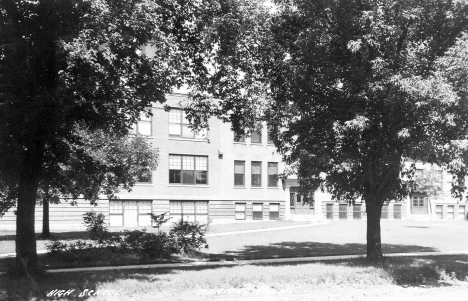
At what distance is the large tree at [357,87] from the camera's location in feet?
43.3

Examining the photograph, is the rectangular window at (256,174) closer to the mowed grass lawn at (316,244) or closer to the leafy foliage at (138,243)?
the mowed grass lawn at (316,244)

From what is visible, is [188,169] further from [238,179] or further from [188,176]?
[238,179]

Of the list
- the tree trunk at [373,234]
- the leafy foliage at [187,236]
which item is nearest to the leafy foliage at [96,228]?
the leafy foliage at [187,236]

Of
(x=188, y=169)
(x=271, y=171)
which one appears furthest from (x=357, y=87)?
(x=271, y=171)

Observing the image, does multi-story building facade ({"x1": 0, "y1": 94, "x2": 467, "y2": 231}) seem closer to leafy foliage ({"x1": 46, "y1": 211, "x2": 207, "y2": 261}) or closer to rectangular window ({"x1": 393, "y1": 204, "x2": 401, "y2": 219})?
rectangular window ({"x1": 393, "y1": 204, "x2": 401, "y2": 219})

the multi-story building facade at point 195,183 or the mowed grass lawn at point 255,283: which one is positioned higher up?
the multi-story building facade at point 195,183

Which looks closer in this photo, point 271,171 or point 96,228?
point 96,228

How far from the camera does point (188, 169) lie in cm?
4144

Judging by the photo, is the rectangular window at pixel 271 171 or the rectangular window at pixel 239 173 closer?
the rectangular window at pixel 239 173

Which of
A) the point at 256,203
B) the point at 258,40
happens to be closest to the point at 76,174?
the point at 258,40

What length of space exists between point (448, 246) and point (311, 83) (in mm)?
13978

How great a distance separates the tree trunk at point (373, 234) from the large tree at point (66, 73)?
26.5 ft

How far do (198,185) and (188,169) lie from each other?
64.9 inches

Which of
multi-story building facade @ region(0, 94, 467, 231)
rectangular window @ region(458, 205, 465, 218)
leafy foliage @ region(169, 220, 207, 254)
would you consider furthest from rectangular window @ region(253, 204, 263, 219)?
Result: rectangular window @ region(458, 205, 465, 218)
